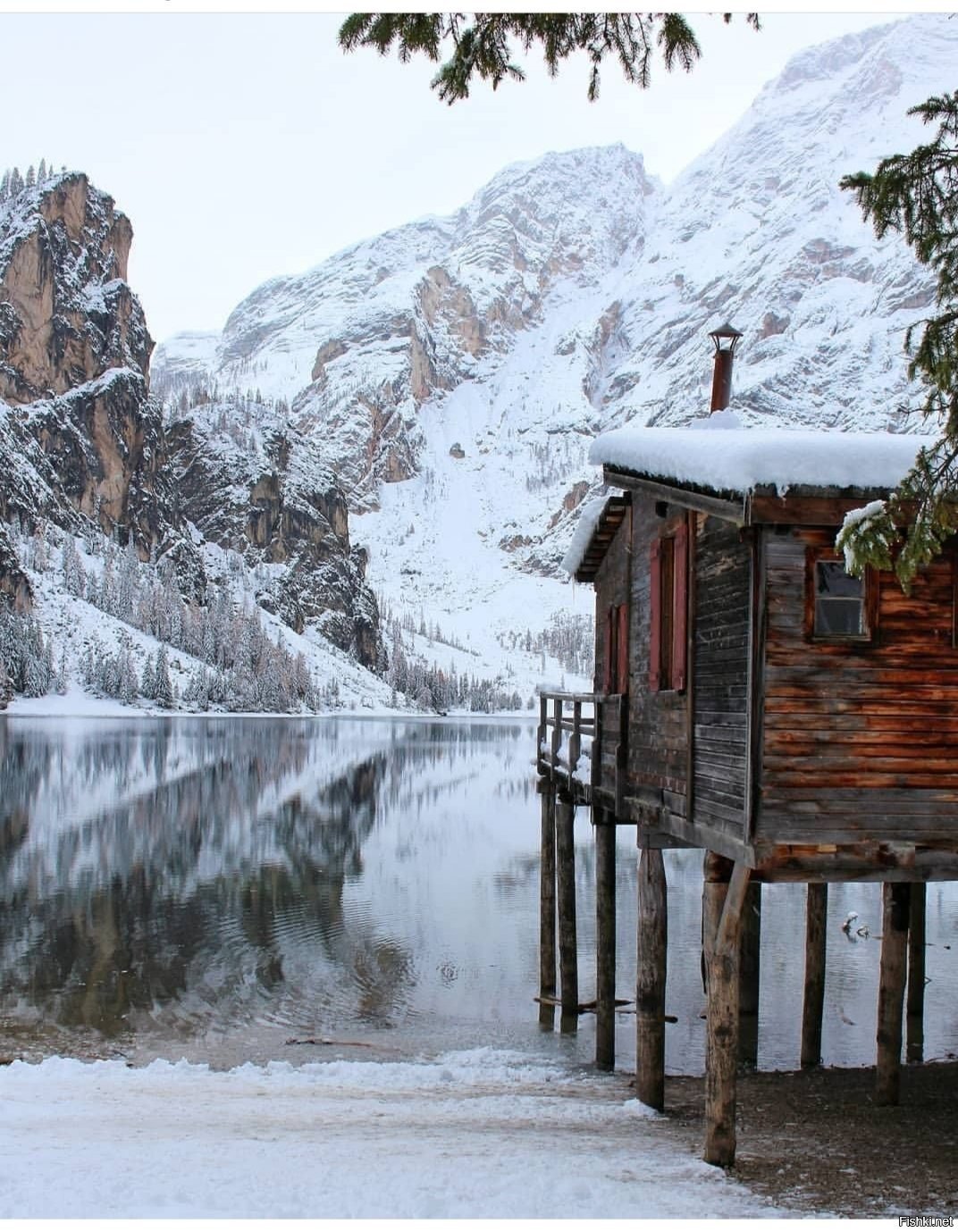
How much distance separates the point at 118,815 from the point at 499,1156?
4303 centimetres

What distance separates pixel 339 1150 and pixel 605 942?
8326 millimetres

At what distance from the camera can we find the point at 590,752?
2025 cm

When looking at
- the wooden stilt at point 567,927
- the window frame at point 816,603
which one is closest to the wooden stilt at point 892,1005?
the window frame at point 816,603

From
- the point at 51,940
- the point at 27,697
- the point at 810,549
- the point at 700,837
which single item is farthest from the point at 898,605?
the point at 27,697

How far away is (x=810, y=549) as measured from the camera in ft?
37.4

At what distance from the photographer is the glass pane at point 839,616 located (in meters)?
11.5

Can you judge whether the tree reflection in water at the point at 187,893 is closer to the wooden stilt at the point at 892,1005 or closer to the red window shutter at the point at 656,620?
the wooden stilt at the point at 892,1005

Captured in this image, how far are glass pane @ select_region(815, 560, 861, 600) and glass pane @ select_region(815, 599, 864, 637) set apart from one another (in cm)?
6

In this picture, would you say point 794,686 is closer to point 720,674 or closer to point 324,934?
point 720,674

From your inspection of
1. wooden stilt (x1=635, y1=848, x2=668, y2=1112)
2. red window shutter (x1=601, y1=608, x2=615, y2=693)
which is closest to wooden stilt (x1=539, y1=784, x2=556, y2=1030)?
red window shutter (x1=601, y1=608, x2=615, y2=693)

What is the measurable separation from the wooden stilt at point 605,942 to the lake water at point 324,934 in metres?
0.73

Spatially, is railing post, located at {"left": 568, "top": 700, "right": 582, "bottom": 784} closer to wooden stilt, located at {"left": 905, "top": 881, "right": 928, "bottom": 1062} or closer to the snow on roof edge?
the snow on roof edge

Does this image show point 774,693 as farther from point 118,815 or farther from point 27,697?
point 27,697

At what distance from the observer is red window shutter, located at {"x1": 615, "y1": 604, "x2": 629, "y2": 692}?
17.1 m
